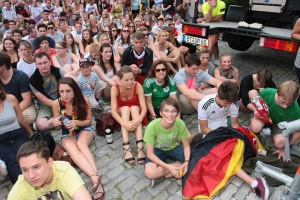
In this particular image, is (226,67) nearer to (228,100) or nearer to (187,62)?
(187,62)

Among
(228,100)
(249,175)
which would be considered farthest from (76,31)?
(249,175)

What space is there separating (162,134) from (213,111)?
787 millimetres

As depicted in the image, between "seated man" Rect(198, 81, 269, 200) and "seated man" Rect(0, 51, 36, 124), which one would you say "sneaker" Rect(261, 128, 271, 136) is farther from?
"seated man" Rect(0, 51, 36, 124)

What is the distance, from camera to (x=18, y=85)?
3.56m

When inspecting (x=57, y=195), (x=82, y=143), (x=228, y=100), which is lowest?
(x=82, y=143)

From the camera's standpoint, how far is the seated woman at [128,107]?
3285 mm

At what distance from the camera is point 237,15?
20.8ft

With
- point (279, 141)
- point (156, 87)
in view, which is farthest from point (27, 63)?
point (279, 141)

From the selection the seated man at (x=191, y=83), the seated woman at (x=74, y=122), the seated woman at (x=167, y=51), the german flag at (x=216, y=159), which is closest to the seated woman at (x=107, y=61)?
the seated woman at (x=167, y=51)

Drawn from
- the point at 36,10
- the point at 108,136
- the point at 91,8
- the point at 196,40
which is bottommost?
the point at 108,136

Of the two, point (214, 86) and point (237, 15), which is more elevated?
point (237, 15)

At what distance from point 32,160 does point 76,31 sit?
20.0ft

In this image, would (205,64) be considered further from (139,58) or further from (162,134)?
(162,134)

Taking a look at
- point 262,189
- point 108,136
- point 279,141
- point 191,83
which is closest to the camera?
point 262,189
